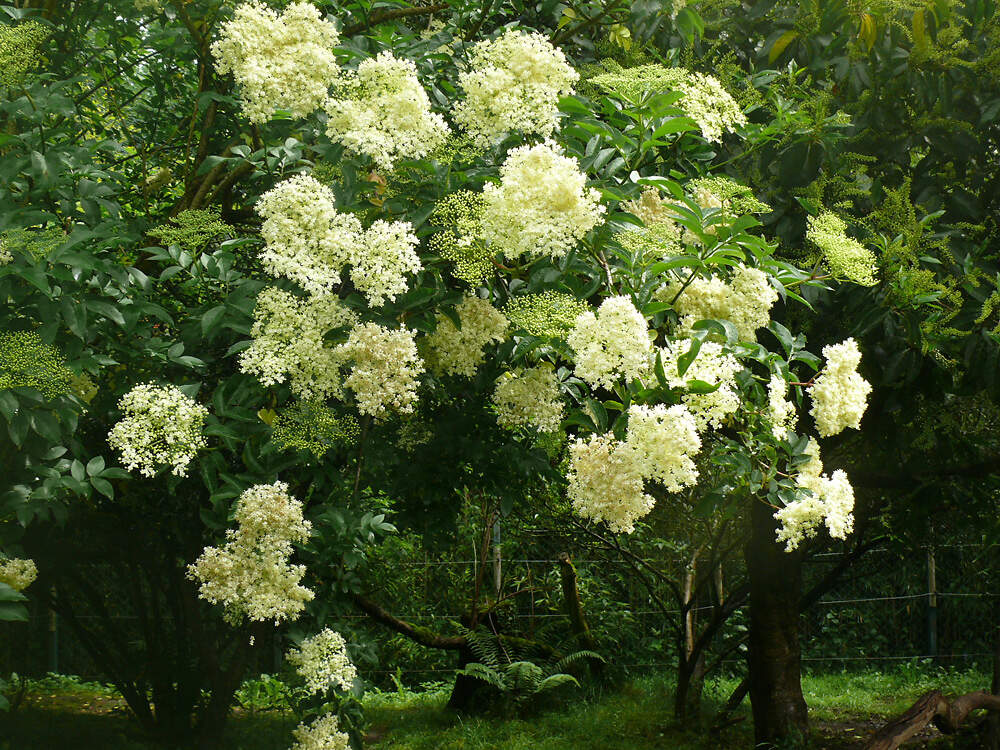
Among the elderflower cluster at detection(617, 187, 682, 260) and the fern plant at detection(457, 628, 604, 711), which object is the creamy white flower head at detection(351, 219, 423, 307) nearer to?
the elderflower cluster at detection(617, 187, 682, 260)

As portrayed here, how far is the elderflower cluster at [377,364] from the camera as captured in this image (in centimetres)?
226

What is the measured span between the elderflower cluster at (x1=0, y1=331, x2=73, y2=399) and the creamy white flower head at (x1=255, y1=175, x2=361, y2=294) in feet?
2.18

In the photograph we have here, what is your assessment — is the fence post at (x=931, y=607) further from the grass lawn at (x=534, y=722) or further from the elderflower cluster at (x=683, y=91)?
the elderflower cluster at (x=683, y=91)

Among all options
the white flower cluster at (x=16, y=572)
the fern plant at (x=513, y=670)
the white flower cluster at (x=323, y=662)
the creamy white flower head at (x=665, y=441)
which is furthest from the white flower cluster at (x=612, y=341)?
the fern plant at (x=513, y=670)

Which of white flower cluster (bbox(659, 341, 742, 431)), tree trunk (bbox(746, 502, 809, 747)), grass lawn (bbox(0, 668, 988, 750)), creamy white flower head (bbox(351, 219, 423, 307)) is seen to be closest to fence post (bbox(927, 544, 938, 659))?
grass lawn (bbox(0, 668, 988, 750))

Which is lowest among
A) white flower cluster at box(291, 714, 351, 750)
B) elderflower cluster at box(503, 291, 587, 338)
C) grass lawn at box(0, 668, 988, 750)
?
grass lawn at box(0, 668, 988, 750)

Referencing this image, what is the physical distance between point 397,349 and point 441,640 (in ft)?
16.8

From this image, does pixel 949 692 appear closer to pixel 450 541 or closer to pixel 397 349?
pixel 450 541

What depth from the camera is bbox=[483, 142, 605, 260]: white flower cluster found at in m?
2.13

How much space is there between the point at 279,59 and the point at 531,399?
1.14m

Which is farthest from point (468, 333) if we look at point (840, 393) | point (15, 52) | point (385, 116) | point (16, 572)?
point (16, 572)

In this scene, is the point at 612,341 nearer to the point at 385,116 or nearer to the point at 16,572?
the point at 385,116

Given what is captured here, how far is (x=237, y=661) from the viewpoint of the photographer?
514 centimetres

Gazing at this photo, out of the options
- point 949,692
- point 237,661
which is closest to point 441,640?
point 237,661
